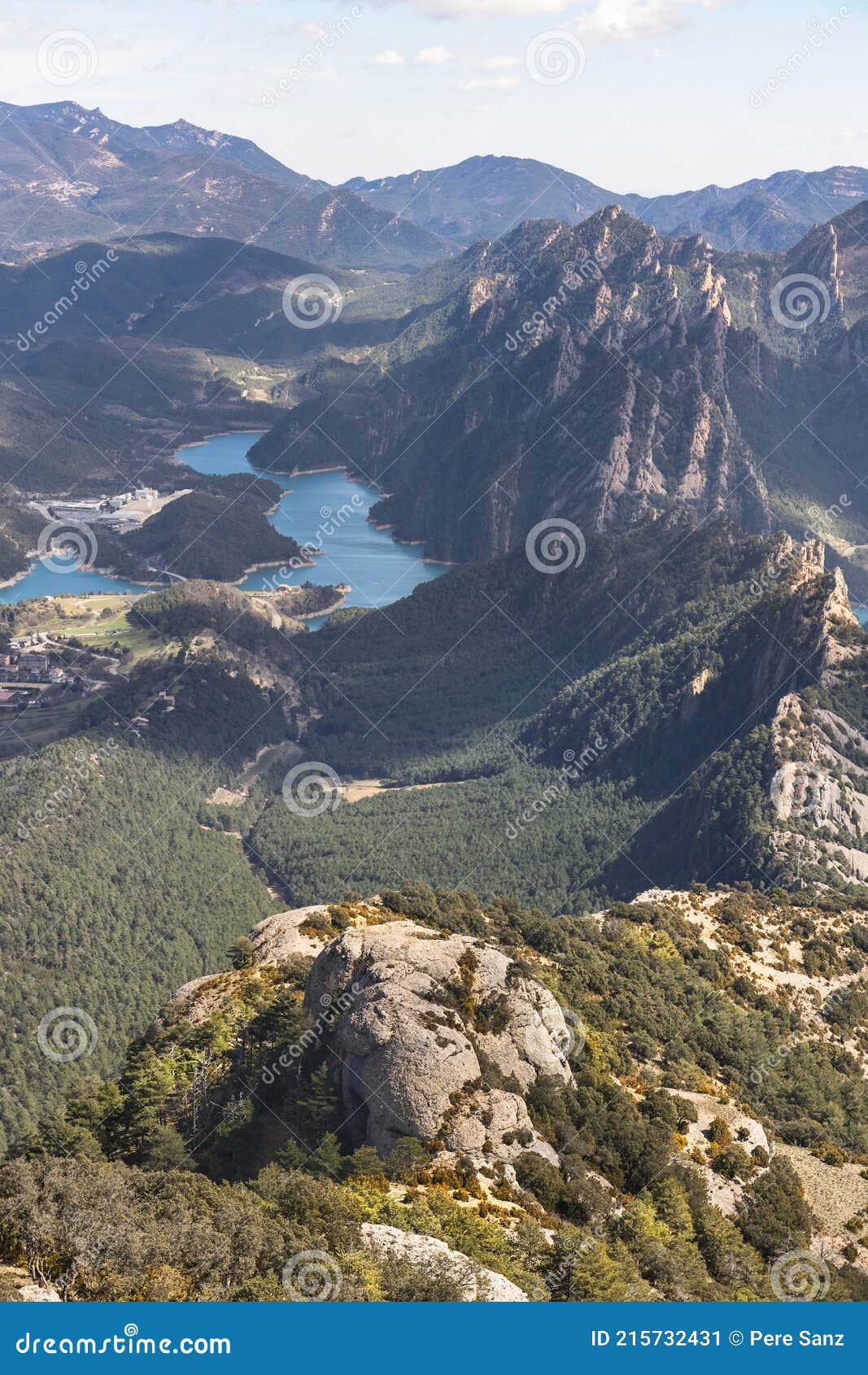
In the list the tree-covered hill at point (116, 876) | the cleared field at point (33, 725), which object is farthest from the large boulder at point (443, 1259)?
the cleared field at point (33, 725)

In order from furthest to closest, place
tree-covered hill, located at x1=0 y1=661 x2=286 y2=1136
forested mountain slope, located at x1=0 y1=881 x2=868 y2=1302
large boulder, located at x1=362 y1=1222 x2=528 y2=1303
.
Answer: tree-covered hill, located at x1=0 y1=661 x2=286 y2=1136, forested mountain slope, located at x1=0 y1=881 x2=868 y2=1302, large boulder, located at x1=362 y1=1222 x2=528 y2=1303

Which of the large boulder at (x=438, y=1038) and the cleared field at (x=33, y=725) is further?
the cleared field at (x=33, y=725)

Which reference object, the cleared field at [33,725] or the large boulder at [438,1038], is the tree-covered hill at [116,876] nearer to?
the cleared field at [33,725]

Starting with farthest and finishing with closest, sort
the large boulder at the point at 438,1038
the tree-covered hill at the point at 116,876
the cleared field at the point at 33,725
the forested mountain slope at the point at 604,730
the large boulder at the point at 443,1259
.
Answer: the cleared field at the point at 33,725 < the forested mountain slope at the point at 604,730 < the tree-covered hill at the point at 116,876 < the large boulder at the point at 438,1038 < the large boulder at the point at 443,1259

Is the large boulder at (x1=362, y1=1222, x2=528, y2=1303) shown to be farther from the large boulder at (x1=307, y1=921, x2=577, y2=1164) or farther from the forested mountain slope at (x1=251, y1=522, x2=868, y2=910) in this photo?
the forested mountain slope at (x1=251, y1=522, x2=868, y2=910)

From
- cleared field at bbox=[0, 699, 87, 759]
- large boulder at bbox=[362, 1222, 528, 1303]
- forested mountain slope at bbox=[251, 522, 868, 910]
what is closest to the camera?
large boulder at bbox=[362, 1222, 528, 1303]

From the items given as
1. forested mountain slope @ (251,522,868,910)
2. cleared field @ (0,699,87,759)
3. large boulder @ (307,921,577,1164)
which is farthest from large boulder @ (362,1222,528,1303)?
cleared field @ (0,699,87,759)

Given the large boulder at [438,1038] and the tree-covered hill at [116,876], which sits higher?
the large boulder at [438,1038]

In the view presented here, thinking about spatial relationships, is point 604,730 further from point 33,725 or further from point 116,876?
point 33,725

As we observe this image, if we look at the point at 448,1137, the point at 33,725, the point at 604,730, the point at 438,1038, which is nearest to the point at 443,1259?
the point at 448,1137
